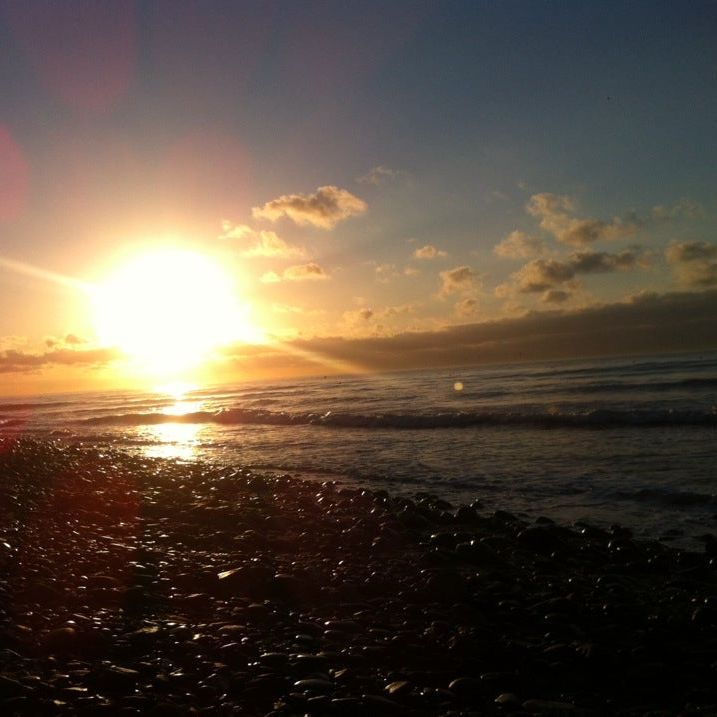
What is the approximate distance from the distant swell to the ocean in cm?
9

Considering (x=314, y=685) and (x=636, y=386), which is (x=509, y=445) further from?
(x=636, y=386)

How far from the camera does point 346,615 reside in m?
7.05

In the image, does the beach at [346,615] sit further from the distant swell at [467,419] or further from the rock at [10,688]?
the distant swell at [467,419]

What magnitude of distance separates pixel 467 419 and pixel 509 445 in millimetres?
9829

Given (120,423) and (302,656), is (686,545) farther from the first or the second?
(120,423)

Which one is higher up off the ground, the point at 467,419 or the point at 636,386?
the point at 636,386

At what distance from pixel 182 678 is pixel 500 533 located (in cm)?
736

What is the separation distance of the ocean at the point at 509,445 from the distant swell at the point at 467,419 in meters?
0.09

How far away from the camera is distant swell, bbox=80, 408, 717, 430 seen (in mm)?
28609

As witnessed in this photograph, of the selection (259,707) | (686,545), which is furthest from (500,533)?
(259,707)

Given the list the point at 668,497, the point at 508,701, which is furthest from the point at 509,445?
the point at 508,701

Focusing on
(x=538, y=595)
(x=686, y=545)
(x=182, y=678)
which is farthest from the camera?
(x=686, y=545)

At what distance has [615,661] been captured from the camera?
577 cm

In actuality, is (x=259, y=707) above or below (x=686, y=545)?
above
